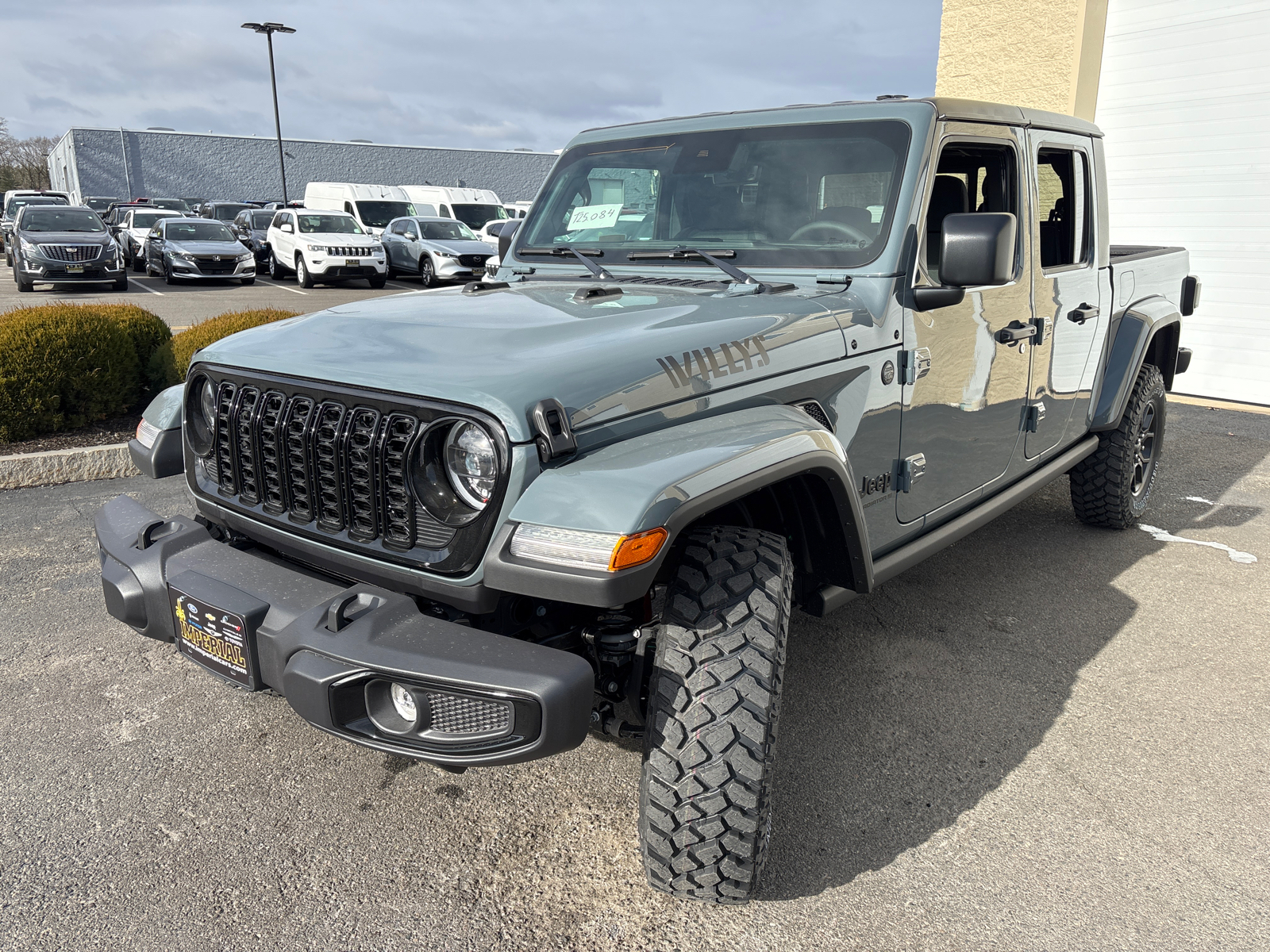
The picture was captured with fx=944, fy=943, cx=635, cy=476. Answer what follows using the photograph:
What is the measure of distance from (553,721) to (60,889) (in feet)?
4.61

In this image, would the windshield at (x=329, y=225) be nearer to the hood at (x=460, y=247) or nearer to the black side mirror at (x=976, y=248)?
the hood at (x=460, y=247)

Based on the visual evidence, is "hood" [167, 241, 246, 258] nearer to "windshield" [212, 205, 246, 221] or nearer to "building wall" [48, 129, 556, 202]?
"windshield" [212, 205, 246, 221]

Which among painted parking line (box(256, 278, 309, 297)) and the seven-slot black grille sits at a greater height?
the seven-slot black grille

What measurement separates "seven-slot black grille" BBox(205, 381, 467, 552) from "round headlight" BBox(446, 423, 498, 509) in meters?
0.08

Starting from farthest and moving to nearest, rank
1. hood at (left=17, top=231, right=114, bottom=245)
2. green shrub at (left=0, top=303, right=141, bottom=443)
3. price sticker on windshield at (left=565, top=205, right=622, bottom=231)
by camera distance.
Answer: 1. hood at (left=17, top=231, right=114, bottom=245)
2. green shrub at (left=0, top=303, right=141, bottom=443)
3. price sticker on windshield at (left=565, top=205, right=622, bottom=231)

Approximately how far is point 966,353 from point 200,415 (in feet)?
8.19

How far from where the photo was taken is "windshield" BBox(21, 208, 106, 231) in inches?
691

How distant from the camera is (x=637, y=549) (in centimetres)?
189

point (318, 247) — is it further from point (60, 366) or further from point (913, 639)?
point (913, 639)

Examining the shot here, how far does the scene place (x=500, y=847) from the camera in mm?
2479

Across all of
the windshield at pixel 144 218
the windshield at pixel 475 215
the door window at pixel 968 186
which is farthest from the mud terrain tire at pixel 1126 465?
the windshield at pixel 144 218

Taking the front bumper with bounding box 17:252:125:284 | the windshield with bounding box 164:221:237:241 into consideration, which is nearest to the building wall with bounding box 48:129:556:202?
the windshield with bounding box 164:221:237:241

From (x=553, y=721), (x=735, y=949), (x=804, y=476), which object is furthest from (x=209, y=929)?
(x=804, y=476)

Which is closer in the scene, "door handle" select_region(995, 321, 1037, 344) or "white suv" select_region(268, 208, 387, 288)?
"door handle" select_region(995, 321, 1037, 344)
